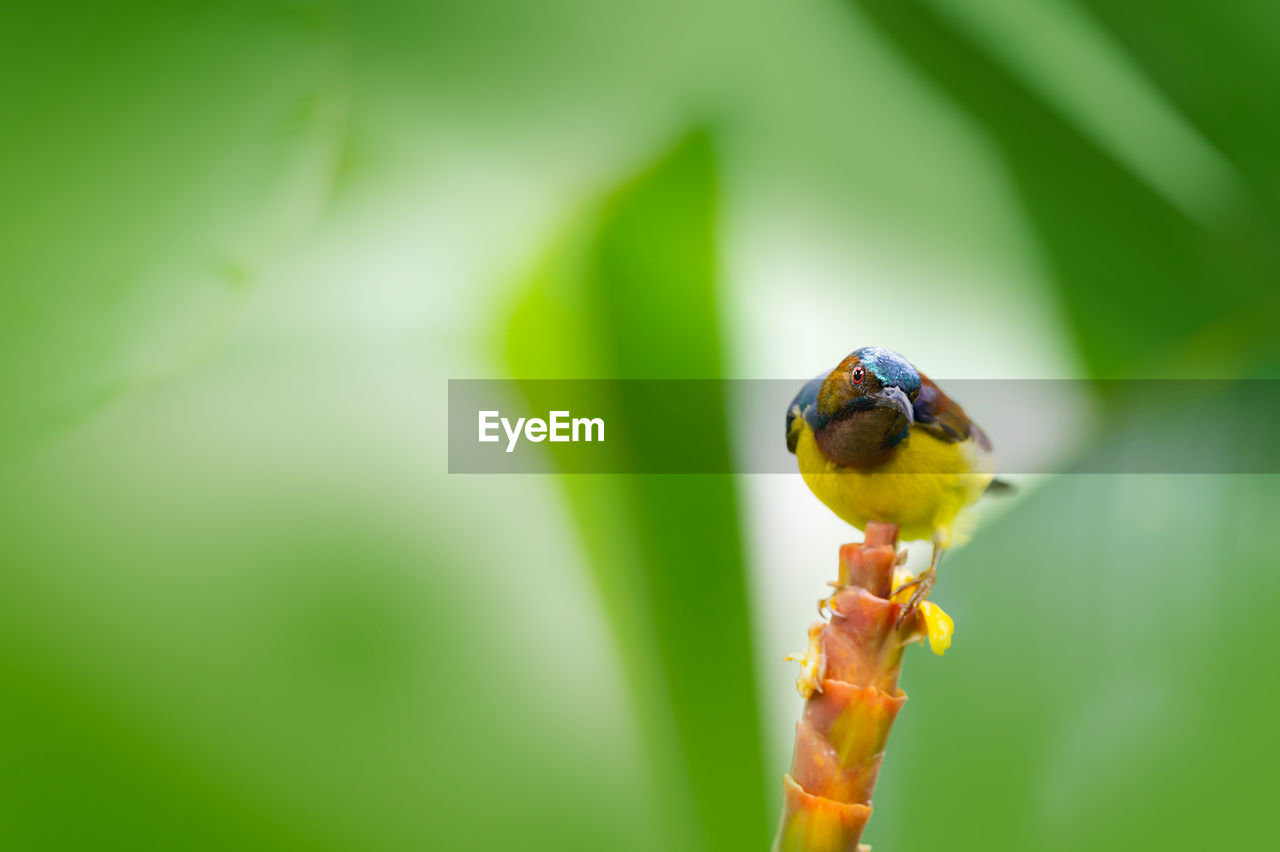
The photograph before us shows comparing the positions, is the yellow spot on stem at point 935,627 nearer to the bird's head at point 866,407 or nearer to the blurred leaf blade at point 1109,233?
the bird's head at point 866,407

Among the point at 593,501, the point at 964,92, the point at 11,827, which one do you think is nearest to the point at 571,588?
the point at 593,501

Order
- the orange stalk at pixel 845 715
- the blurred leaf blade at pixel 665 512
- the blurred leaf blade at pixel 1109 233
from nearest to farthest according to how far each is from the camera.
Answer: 1. the orange stalk at pixel 845 715
2. the blurred leaf blade at pixel 665 512
3. the blurred leaf blade at pixel 1109 233

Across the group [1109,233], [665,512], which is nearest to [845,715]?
[665,512]

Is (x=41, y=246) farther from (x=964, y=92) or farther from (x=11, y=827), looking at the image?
(x=964, y=92)

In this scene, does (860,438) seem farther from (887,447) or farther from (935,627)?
(935,627)

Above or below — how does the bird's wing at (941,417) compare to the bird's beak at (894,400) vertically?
above

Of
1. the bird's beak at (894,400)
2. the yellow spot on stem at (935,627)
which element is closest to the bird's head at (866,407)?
the bird's beak at (894,400)
